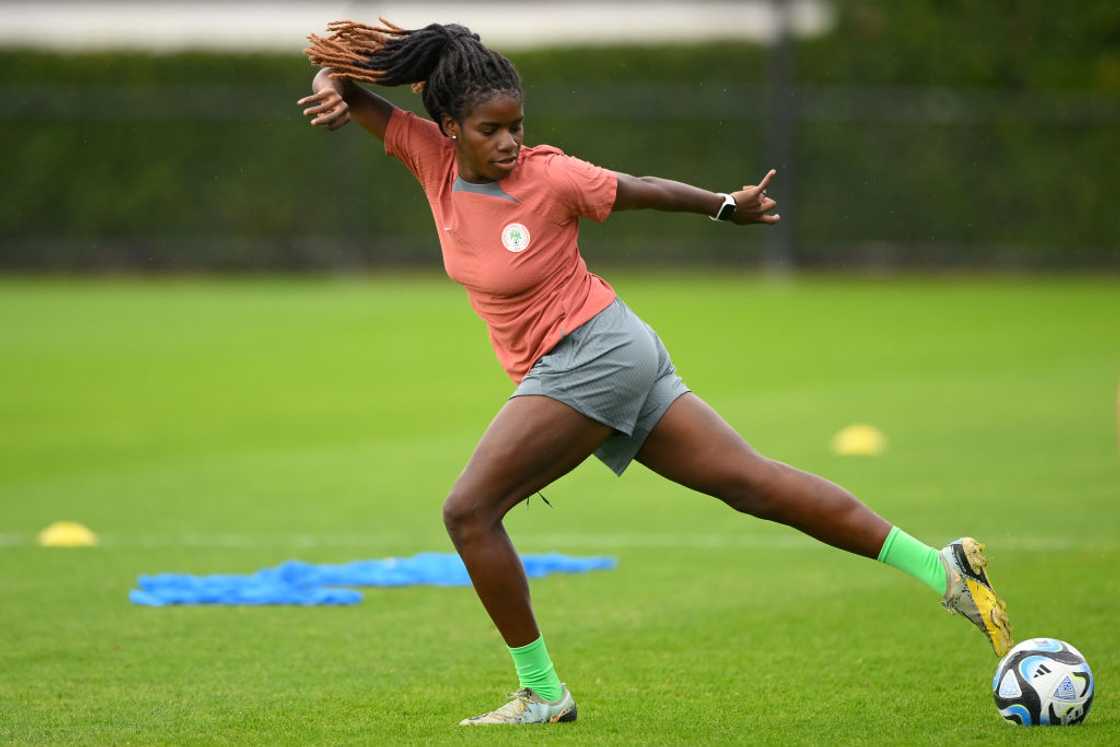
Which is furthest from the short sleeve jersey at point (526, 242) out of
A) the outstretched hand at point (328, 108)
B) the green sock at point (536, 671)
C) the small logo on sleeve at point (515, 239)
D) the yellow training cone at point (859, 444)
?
the yellow training cone at point (859, 444)

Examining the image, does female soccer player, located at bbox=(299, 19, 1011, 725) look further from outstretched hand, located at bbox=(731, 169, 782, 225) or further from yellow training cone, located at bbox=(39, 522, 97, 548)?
yellow training cone, located at bbox=(39, 522, 97, 548)

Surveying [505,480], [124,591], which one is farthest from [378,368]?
[505,480]

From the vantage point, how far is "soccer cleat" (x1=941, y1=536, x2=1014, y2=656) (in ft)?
20.6

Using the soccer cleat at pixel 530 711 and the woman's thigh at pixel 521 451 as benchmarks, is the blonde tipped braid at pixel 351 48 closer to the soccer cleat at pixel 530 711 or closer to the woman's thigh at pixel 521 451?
the woman's thigh at pixel 521 451

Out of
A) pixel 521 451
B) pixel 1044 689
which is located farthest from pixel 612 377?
pixel 1044 689

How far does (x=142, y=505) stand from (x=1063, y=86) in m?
24.5

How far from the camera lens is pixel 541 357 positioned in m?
6.05

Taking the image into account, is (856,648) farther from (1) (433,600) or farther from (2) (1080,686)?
(1) (433,600)

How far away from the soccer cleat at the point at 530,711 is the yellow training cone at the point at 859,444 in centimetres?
726

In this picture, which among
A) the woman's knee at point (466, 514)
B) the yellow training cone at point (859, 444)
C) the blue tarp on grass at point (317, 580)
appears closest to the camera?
the woman's knee at point (466, 514)

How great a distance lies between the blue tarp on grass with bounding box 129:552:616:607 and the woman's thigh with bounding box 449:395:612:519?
259 centimetres

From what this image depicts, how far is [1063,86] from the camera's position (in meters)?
31.8

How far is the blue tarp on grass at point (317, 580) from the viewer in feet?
27.1

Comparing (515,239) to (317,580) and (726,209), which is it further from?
(317,580)
